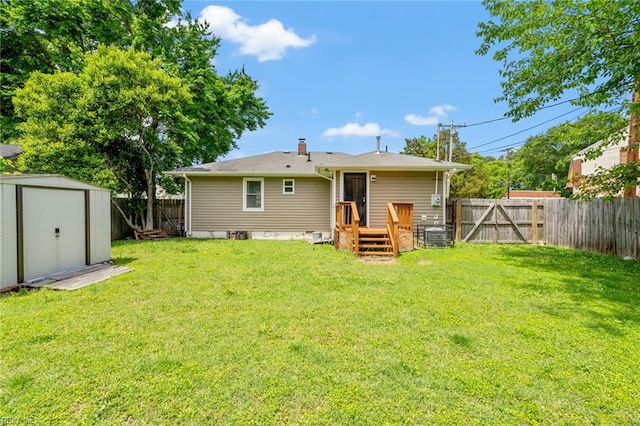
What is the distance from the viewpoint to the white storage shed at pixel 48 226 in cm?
447

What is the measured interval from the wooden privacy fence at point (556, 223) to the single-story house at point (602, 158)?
79 centimetres

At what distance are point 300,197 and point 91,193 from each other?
6.64m

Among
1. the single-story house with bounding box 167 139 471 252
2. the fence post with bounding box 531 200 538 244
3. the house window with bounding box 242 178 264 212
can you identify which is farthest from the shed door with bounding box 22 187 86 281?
the fence post with bounding box 531 200 538 244

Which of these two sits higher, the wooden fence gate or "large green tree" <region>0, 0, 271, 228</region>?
"large green tree" <region>0, 0, 271, 228</region>

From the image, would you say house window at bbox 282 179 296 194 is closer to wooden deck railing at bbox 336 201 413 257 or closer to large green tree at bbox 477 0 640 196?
wooden deck railing at bbox 336 201 413 257

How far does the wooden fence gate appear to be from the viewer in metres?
10.1

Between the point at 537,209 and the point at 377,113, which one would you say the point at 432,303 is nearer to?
the point at 537,209

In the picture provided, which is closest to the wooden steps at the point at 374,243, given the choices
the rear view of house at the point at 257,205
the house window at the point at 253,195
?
the rear view of house at the point at 257,205

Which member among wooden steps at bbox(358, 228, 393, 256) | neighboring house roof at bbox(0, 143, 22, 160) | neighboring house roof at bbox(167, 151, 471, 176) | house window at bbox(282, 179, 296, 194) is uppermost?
neighboring house roof at bbox(0, 143, 22, 160)

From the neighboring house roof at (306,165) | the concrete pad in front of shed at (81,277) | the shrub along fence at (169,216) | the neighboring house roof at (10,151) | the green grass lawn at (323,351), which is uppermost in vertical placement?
the neighboring house roof at (10,151)

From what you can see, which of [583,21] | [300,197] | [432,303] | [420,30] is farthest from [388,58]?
[432,303]

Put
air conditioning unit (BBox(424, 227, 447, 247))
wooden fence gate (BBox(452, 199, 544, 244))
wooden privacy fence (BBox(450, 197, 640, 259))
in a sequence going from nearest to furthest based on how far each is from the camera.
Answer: wooden privacy fence (BBox(450, 197, 640, 259))
air conditioning unit (BBox(424, 227, 447, 247))
wooden fence gate (BBox(452, 199, 544, 244))

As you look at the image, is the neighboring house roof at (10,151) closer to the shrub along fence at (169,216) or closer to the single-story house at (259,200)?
the shrub along fence at (169,216)

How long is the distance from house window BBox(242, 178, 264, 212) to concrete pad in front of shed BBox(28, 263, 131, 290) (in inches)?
222
